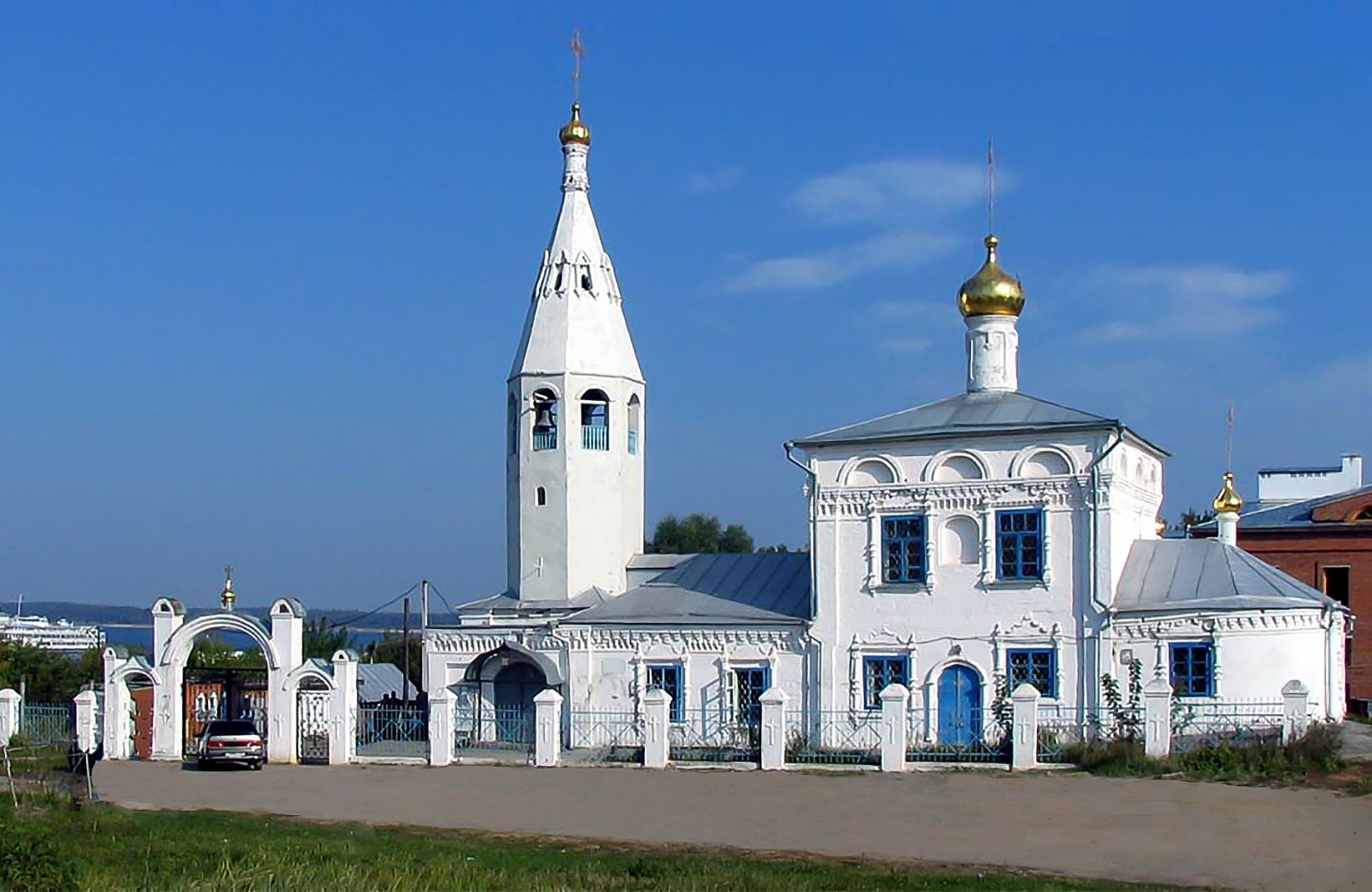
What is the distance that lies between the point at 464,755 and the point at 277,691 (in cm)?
298

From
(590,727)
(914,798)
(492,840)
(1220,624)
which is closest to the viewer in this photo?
(492,840)

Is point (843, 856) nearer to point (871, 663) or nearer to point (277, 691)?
point (871, 663)

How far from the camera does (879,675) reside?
26.3 meters

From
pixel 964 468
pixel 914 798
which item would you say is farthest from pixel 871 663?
pixel 914 798

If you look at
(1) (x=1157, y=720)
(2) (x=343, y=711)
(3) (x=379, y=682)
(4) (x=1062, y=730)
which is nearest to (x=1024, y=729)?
(1) (x=1157, y=720)

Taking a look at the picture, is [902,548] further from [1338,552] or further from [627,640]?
[1338,552]

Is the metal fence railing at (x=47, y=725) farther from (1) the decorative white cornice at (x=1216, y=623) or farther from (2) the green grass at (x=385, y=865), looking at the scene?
(1) the decorative white cornice at (x=1216, y=623)

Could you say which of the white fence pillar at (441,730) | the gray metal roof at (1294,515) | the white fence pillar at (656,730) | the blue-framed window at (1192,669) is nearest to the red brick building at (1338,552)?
the gray metal roof at (1294,515)

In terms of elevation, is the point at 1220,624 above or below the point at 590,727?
above

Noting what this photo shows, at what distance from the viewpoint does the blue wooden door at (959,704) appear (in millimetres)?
25500

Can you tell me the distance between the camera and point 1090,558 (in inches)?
987

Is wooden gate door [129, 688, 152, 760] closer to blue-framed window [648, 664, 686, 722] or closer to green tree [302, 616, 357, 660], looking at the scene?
blue-framed window [648, 664, 686, 722]

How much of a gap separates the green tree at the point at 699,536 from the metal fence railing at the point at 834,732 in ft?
120

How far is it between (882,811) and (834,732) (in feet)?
25.1
